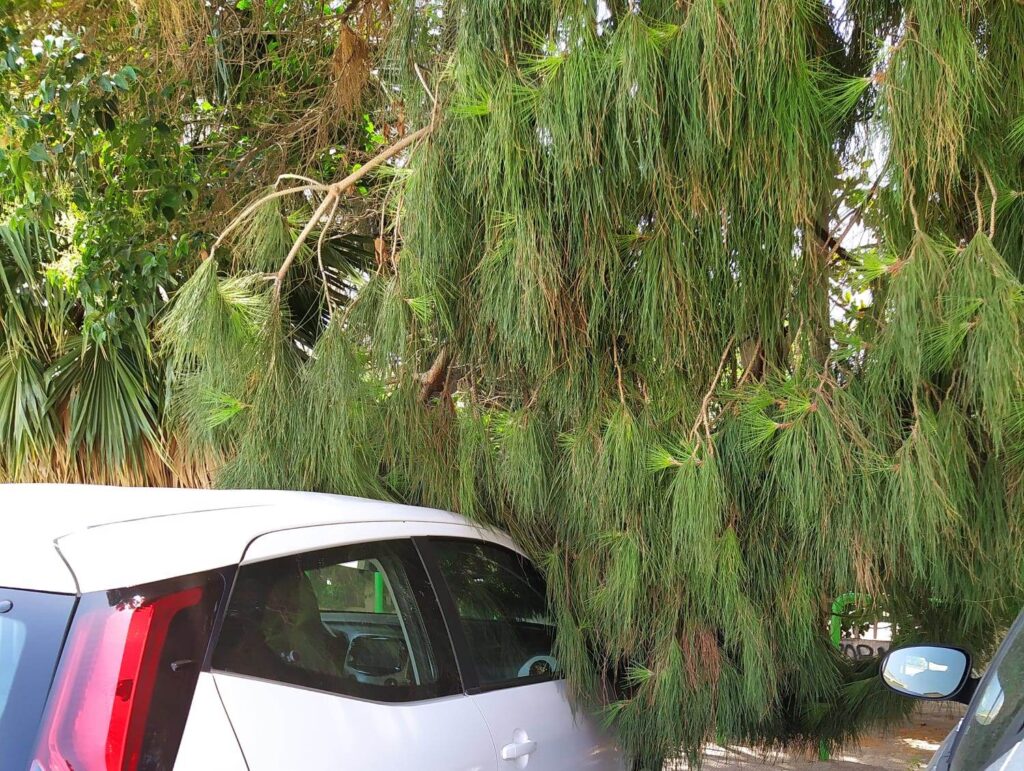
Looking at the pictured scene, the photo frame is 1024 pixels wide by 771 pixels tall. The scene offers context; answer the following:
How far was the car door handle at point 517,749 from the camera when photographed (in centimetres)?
283

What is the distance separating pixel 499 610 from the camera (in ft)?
10.8

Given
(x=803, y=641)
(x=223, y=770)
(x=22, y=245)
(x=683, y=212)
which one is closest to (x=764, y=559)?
(x=803, y=641)

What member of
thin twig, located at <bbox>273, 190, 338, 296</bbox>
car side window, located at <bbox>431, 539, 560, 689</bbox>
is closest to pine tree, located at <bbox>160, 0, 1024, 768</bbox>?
car side window, located at <bbox>431, 539, 560, 689</bbox>

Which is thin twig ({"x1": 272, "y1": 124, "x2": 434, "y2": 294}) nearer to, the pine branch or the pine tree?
the pine tree

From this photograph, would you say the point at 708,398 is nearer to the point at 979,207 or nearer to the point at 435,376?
the point at 979,207

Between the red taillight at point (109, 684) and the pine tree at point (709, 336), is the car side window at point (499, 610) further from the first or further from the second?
the red taillight at point (109, 684)

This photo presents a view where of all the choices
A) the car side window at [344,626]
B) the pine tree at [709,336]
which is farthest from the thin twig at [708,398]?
the car side window at [344,626]

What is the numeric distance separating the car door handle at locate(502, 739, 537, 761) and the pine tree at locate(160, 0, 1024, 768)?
0.41 metres

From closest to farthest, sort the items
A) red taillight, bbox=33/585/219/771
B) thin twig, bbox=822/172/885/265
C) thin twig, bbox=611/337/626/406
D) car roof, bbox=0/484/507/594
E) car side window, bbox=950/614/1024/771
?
1. car side window, bbox=950/614/1024/771
2. red taillight, bbox=33/585/219/771
3. car roof, bbox=0/484/507/594
4. thin twig, bbox=822/172/885/265
5. thin twig, bbox=611/337/626/406

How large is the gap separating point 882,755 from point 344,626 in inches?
200

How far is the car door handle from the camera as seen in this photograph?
2832 millimetres

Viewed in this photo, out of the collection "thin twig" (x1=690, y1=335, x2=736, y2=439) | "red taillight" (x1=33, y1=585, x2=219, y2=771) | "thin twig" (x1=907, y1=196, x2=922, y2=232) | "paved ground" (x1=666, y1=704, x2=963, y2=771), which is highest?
"thin twig" (x1=907, y1=196, x2=922, y2=232)

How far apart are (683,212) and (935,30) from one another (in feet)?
2.68

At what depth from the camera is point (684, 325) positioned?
2.96 m
